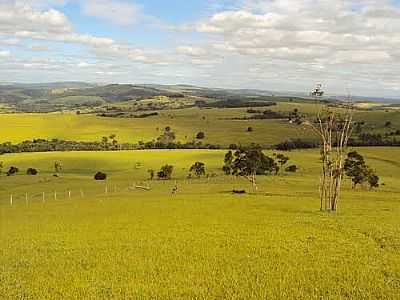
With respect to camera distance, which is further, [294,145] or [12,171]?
[294,145]

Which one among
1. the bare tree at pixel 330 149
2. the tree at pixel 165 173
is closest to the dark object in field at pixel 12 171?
the tree at pixel 165 173

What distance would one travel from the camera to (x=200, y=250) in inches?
1145

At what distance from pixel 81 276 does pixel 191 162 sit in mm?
112514

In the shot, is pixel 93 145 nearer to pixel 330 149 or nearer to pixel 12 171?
pixel 12 171

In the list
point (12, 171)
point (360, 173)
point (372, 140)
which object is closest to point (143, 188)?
point (360, 173)

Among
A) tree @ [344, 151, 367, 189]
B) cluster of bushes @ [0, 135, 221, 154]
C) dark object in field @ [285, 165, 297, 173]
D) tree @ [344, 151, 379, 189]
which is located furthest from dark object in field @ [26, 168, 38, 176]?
tree @ [344, 151, 379, 189]

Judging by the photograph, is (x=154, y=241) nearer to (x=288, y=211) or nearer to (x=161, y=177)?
(x=288, y=211)

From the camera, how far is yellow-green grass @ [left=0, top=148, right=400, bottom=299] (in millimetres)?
21031

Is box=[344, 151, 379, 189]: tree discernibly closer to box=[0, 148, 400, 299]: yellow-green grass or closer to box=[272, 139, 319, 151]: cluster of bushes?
box=[0, 148, 400, 299]: yellow-green grass

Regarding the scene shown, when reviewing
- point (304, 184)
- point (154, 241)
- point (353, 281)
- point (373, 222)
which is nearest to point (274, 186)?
point (304, 184)

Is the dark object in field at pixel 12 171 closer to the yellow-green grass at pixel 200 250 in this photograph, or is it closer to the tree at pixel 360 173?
the yellow-green grass at pixel 200 250

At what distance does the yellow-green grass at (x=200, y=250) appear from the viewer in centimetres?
2103

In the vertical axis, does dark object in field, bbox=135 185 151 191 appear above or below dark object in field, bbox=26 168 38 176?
above

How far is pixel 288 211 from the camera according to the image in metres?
49.7
